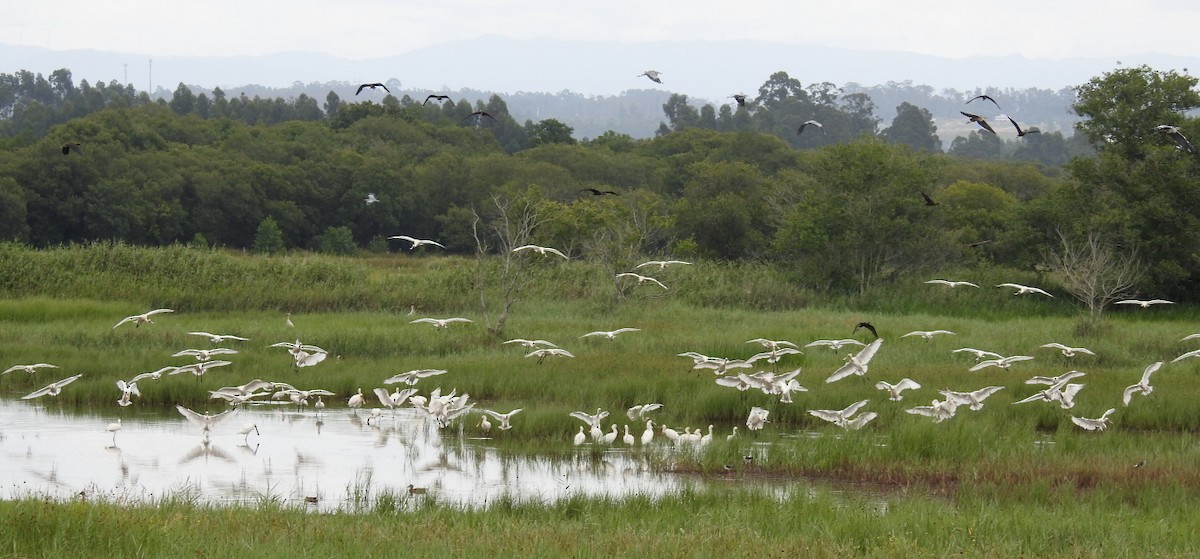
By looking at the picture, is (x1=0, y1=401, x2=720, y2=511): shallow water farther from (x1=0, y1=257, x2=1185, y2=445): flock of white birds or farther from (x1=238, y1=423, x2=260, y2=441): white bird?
(x1=0, y1=257, x2=1185, y2=445): flock of white birds

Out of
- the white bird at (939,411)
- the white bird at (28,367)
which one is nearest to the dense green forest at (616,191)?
the white bird at (939,411)

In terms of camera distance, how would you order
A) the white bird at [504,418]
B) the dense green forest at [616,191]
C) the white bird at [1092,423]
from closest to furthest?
the white bird at [1092,423]
the white bird at [504,418]
the dense green forest at [616,191]

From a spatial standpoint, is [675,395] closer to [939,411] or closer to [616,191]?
[939,411]

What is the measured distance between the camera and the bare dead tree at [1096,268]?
3366 cm

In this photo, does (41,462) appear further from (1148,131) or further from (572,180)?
(572,180)

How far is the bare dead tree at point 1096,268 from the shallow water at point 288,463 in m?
20.1

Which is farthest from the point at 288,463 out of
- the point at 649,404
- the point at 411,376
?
the point at 649,404

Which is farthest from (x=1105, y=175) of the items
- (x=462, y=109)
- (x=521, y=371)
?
(x=462, y=109)

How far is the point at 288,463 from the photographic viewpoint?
16219 millimetres

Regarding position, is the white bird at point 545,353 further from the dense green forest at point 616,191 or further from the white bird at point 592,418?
the dense green forest at point 616,191

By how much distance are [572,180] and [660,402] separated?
50.4 m

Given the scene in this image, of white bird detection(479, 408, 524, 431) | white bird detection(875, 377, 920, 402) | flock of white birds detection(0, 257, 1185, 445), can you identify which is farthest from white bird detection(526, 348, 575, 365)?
white bird detection(875, 377, 920, 402)

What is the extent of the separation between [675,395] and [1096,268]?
16259mm

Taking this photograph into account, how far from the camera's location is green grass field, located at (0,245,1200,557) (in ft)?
34.1
